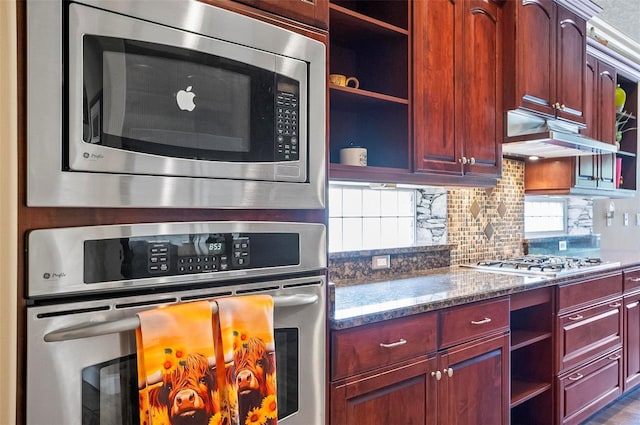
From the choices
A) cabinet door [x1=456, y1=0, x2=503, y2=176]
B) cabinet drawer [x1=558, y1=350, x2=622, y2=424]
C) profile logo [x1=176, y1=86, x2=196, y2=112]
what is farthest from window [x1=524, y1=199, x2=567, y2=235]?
profile logo [x1=176, y1=86, x2=196, y2=112]

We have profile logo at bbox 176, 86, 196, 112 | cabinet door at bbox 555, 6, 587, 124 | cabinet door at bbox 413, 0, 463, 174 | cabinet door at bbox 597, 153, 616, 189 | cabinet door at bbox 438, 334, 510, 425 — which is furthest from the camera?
cabinet door at bbox 597, 153, 616, 189

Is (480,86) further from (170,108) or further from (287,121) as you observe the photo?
(170,108)

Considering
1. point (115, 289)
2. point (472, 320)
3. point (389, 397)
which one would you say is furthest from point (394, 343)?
point (115, 289)

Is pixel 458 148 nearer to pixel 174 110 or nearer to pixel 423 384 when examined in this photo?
pixel 423 384

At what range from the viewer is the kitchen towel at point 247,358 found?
1047mm

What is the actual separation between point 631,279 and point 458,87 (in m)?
1.96

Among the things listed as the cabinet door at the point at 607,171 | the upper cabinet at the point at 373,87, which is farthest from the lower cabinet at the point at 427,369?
the cabinet door at the point at 607,171

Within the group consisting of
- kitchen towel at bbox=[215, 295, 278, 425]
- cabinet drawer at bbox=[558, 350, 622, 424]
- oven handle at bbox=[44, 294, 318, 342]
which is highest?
oven handle at bbox=[44, 294, 318, 342]

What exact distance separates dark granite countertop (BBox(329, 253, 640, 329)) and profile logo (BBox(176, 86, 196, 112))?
2.30 feet

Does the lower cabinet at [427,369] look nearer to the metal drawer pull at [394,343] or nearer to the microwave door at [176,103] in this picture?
the metal drawer pull at [394,343]

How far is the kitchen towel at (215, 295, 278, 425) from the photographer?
3.43 feet

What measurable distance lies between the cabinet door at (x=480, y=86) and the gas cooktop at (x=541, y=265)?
56 centimetres

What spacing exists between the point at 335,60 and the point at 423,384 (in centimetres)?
149

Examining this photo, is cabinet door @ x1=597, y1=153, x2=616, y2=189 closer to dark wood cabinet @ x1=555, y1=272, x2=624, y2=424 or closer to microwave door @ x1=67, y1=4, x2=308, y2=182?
dark wood cabinet @ x1=555, y1=272, x2=624, y2=424
